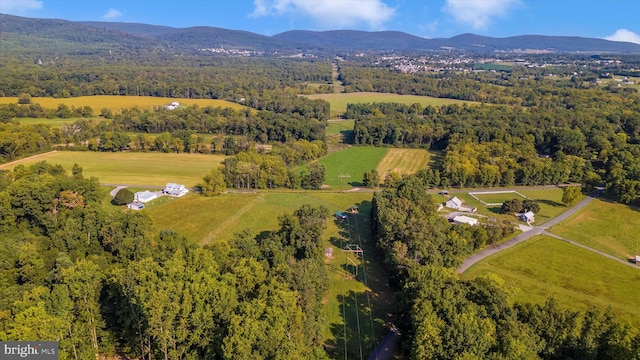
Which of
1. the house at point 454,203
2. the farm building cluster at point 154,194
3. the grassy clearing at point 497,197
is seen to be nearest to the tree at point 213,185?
the farm building cluster at point 154,194

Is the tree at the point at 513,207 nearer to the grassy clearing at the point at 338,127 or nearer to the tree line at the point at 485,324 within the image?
the tree line at the point at 485,324

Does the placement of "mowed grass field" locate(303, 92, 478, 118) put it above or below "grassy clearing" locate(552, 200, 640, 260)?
above

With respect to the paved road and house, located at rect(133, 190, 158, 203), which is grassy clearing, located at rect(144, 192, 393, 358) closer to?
house, located at rect(133, 190, 158, 203)

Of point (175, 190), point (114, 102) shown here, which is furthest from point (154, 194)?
point (114, 102)

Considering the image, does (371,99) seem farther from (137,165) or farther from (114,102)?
(137,165)

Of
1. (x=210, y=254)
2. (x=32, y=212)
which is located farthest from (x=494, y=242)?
(x=32, y=212)

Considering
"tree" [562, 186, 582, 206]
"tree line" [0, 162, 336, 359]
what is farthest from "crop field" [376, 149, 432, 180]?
"tree line" [0, 162, 336, 359]

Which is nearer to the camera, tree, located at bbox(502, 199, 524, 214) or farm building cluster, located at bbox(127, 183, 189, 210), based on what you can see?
tree, located at bbox(502, 199, 524, 214)
